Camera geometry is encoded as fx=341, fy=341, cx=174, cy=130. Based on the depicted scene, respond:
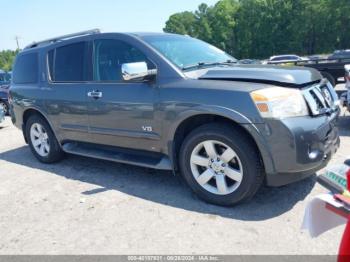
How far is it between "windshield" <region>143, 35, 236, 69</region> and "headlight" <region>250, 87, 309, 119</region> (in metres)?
1.08

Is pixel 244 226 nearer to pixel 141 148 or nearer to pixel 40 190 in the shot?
pixel 141 148

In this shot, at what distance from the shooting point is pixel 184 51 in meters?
4.21

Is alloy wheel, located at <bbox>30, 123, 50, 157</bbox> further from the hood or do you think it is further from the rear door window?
the hood

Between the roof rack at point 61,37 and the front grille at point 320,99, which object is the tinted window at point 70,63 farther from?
the front grille at point 320,99

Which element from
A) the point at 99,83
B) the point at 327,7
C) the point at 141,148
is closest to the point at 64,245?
the point at 141,148

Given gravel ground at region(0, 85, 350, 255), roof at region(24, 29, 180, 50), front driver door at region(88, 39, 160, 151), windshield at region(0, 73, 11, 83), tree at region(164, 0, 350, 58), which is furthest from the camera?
tree at region(164, 0, 350, 58)

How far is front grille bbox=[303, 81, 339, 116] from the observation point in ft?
10.7

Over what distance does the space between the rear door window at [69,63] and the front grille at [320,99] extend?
2.75m

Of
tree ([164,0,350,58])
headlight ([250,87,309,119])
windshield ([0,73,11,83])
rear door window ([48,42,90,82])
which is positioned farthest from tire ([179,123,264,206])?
tree ([164,0,350,58])

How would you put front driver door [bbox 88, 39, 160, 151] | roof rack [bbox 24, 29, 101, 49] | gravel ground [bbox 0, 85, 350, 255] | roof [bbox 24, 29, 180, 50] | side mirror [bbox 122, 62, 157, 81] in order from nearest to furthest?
gravel ground [bbox 0, 85, 350, 255] → side mirror [bbox 122, 62, 157, 81] → front driver door [bbox 88, 39, 160, 151] → roof [bbox 24, 29, 180, 50] → roof rack [bbox 24, 29, 101, 49]

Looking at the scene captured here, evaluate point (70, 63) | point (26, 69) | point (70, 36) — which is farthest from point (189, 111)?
point (26, 69)

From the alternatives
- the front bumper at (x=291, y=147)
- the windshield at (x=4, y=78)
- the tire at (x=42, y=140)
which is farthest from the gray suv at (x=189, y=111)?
the windshield at (x=4, y=78)

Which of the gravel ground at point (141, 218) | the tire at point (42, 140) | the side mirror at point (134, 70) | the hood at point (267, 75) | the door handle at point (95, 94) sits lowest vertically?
the gravel ground at point (141, 218)

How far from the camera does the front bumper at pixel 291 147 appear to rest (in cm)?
304
